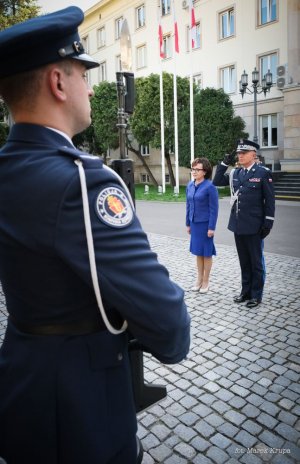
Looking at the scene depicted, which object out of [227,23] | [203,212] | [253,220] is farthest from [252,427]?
[227,23]

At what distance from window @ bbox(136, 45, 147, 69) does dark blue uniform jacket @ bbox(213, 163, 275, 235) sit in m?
30.8

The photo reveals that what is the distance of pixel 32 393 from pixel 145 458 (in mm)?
1723

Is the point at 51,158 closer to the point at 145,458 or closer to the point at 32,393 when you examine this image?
the point at 32,393

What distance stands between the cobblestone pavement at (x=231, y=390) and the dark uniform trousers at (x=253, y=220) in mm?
393

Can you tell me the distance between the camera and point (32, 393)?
3.86ft

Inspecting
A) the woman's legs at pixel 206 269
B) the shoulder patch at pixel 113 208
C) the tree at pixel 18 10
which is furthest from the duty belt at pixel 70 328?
the tree at pixel 18 10

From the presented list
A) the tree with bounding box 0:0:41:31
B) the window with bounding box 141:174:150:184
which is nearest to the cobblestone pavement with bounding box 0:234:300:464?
the tree with bounding box 0:0:41:31

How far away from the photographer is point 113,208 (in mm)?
1022

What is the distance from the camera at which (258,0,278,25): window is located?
2339cm

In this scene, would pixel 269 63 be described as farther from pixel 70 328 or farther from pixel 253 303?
pixel 70 328

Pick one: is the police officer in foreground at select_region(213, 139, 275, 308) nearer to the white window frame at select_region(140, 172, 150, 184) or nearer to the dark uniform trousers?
the dark uniform trousers

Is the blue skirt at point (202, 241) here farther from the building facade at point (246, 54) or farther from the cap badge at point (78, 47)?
the building facade at point (246, 54)

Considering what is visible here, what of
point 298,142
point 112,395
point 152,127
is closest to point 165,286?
point 112,395

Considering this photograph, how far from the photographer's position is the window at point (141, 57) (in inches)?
1283
